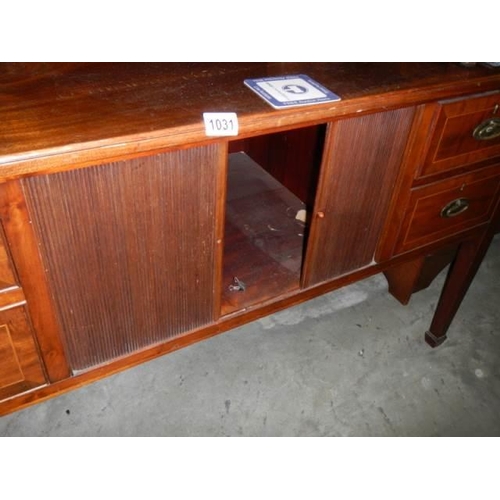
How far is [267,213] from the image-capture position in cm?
140

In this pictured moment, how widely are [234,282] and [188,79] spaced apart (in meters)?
0.45

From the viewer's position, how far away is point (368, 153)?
96 centimetres

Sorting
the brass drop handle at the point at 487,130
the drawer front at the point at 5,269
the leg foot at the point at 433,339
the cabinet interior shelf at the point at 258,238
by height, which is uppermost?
the brass drop handle at the point at 487,130

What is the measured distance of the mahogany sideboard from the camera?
70 cm

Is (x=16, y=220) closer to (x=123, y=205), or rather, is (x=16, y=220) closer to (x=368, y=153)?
(x=123, y=205)

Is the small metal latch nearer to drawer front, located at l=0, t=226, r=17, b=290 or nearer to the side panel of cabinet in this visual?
the side panel of cabinet

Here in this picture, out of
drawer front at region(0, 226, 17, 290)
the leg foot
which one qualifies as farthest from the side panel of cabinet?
the leg foot

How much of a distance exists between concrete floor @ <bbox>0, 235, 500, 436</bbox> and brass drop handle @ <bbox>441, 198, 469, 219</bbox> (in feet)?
2.09

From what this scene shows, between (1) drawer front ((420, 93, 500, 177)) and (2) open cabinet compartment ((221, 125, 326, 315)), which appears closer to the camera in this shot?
(1) drawer front ((420, 93, 500, 177))

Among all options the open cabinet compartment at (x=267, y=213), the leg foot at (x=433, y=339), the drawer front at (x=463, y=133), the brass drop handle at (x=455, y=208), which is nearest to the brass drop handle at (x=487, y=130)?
the drawer front at (x=463, y=133)

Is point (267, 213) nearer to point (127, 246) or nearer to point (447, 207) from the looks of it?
point (447, 207)

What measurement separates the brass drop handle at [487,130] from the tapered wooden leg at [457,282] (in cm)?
36

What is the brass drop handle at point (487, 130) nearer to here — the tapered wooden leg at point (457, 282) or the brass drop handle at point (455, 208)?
the brass drop handle at point (455, 208)

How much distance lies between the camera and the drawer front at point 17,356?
76 centimetres
